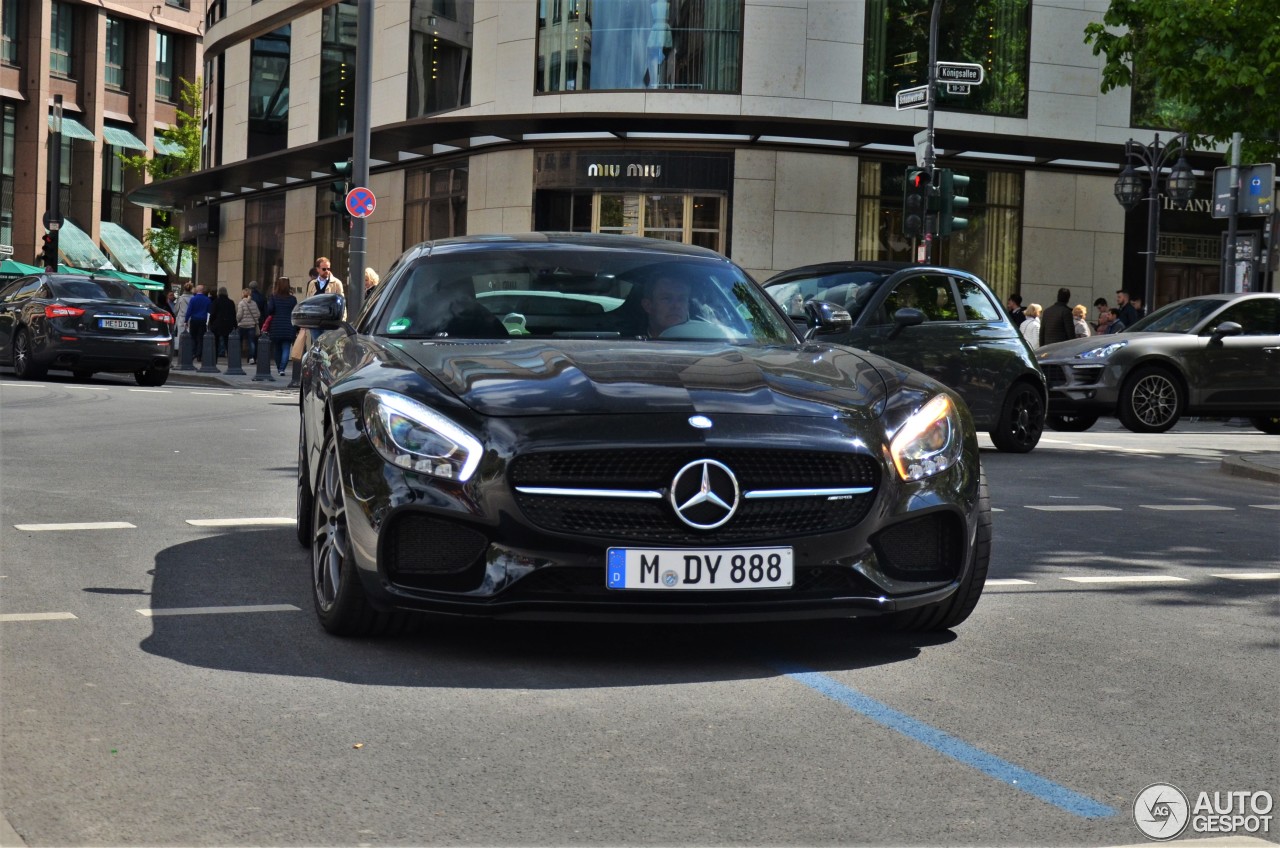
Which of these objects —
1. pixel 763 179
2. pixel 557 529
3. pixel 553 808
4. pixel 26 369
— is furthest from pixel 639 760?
pixel 763 179

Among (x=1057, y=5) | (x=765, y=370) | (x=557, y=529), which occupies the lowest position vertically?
(x=557, y=529)

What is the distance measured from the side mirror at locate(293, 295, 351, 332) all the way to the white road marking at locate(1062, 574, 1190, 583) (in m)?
3.36

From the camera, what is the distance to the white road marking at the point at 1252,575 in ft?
25.4

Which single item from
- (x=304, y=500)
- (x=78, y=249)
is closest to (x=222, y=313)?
(x=304, y=500)

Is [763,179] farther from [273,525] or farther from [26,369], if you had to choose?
[273,525]

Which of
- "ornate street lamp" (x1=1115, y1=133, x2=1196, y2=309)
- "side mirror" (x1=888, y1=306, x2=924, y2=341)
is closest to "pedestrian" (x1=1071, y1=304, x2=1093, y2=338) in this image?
"ornate street lamp" (x1=1115, y1=133, x2=1196, y2=309)

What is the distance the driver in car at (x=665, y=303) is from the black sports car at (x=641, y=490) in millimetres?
618

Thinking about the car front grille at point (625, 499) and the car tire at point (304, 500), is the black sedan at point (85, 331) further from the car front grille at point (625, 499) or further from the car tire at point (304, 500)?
the car front grille at point (625, 499)

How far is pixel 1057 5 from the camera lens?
3195 centimetres

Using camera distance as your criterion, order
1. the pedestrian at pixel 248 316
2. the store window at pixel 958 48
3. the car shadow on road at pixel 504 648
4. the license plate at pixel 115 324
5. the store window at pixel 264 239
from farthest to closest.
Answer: the store window at pixel 264 239 → the pedestrian at pixel 248 316 → the store window at pixel 958 48 → the license plate at pixel 115 324 → the car shadow on road at pixel 504 648

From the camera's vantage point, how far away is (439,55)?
33.7 m

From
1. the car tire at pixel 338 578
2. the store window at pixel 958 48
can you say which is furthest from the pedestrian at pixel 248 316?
the car tire at pixel 338 578

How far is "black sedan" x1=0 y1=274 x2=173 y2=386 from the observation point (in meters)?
23.1

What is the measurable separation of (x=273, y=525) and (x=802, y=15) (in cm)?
2378
